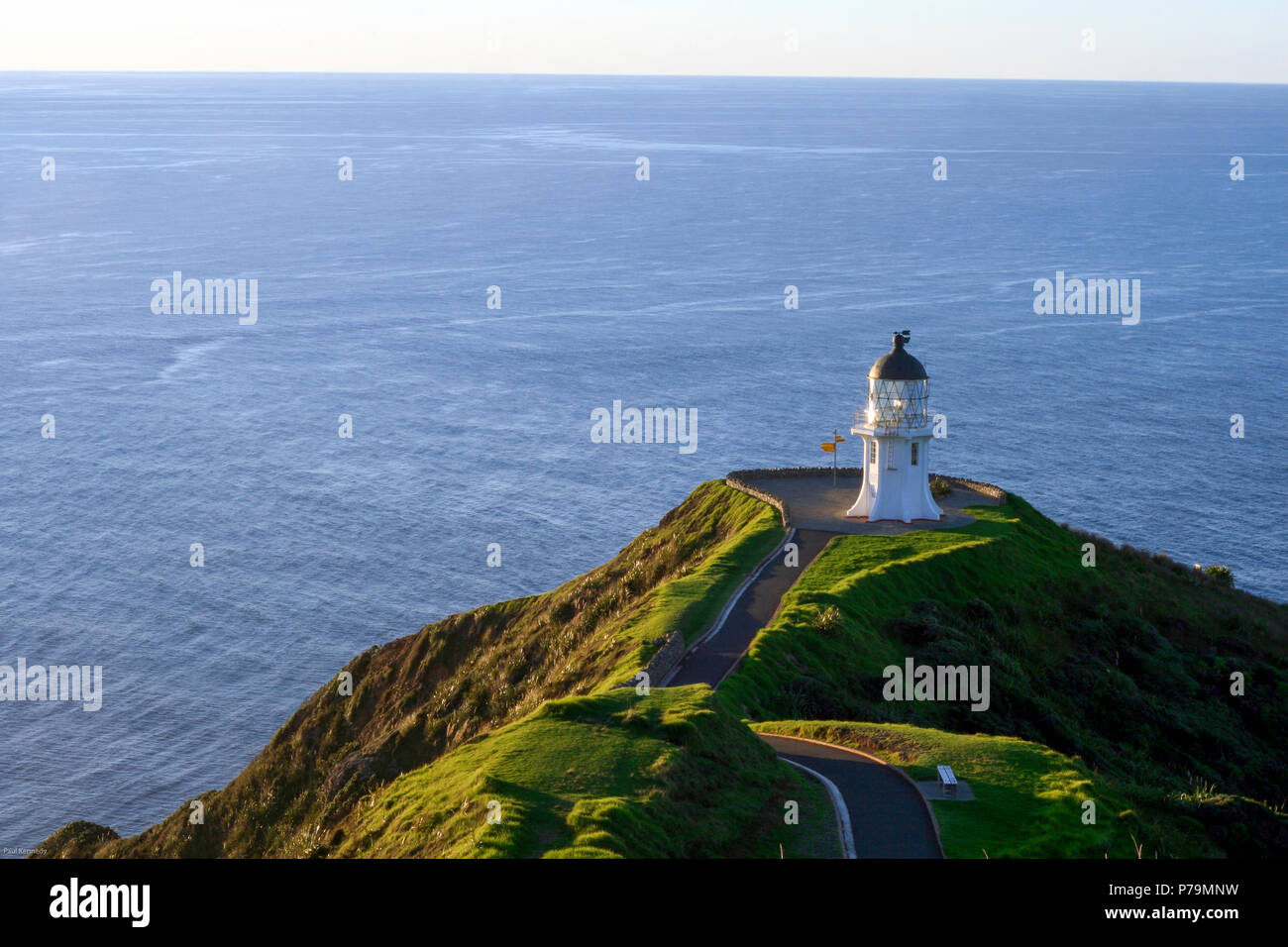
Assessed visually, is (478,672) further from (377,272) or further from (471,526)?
(377,272)

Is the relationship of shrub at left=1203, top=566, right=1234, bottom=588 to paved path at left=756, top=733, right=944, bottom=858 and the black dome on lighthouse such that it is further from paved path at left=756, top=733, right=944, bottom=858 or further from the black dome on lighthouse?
paved path at left=756, top=733, right=944, bottom=858

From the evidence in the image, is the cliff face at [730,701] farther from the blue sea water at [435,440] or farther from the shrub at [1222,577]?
the blue sea water at [435,440]

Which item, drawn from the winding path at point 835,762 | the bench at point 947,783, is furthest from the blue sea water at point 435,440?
the bench at point 947,783

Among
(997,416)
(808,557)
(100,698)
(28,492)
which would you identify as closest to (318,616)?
(100,698)

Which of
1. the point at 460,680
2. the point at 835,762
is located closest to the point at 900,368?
the point at 460,680

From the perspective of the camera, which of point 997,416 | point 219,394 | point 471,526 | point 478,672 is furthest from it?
point 219,394

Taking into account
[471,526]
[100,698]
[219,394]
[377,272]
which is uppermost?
[377,272]
